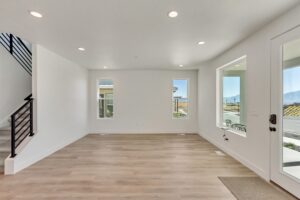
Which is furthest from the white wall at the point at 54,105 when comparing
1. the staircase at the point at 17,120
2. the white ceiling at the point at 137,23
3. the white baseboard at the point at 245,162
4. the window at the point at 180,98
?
the white baseboard at the point at 245,162

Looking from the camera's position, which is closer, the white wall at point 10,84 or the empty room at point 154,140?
the empty room at point 154,140

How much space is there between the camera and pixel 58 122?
483 centimetres

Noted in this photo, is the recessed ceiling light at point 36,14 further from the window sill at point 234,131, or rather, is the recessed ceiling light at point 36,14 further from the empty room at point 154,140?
the window sill at point 234,131

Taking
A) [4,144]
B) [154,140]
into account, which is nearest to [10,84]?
[4,144]

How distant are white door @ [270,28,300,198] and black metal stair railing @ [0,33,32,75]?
572 cm

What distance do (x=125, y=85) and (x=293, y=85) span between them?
5.49 meters

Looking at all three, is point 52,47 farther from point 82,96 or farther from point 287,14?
point 287,14

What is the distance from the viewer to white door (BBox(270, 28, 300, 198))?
248cm

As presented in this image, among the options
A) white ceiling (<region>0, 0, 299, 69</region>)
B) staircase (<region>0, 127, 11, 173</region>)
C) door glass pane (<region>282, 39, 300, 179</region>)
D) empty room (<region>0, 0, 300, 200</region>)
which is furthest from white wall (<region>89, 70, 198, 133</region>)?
door glass pane (<region>282, 39, 300, 179</region>)

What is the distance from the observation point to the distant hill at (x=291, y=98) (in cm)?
249

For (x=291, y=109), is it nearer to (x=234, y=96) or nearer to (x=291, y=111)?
(x=291, y=111)

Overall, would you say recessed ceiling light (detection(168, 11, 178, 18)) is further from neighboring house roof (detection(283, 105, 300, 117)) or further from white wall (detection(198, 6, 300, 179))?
neighboring house roof (detection(283, 105, 300, 117))

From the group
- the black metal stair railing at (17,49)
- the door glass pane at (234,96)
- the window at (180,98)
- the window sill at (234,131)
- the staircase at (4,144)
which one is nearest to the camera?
the staircase at (4,144)

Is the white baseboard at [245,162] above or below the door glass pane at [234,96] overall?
below
